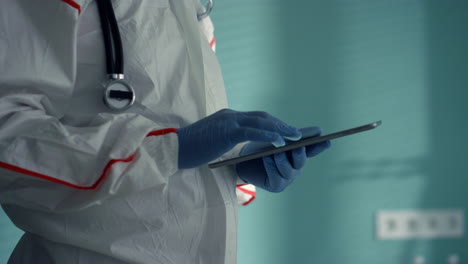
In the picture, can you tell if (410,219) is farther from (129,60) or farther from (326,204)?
(129,60)

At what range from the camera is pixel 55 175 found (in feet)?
1.73

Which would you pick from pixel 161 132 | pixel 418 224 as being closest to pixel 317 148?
pixel 161 132

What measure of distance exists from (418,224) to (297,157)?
1.04 metres

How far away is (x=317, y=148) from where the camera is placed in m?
0.67

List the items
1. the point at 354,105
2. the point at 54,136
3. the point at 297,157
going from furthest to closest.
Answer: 1. the point at 354,105
2. the point at 297,157
3. the point at 54,136

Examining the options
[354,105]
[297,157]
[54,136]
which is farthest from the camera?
[354,105]

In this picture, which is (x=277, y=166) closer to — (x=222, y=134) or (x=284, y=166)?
(x=284, y=166)

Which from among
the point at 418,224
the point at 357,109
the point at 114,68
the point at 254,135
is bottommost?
the point at 418,224

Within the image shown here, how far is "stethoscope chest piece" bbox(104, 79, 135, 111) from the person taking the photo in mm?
608

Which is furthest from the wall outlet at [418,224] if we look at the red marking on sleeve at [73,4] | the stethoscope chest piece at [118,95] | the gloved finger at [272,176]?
the red marking on sleeve at [73,4]

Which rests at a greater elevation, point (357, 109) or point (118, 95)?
point (118, 95)

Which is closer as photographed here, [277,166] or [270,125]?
[270,125]

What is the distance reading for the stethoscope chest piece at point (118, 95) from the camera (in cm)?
61

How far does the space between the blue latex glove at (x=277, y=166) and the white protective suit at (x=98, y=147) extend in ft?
0.19
